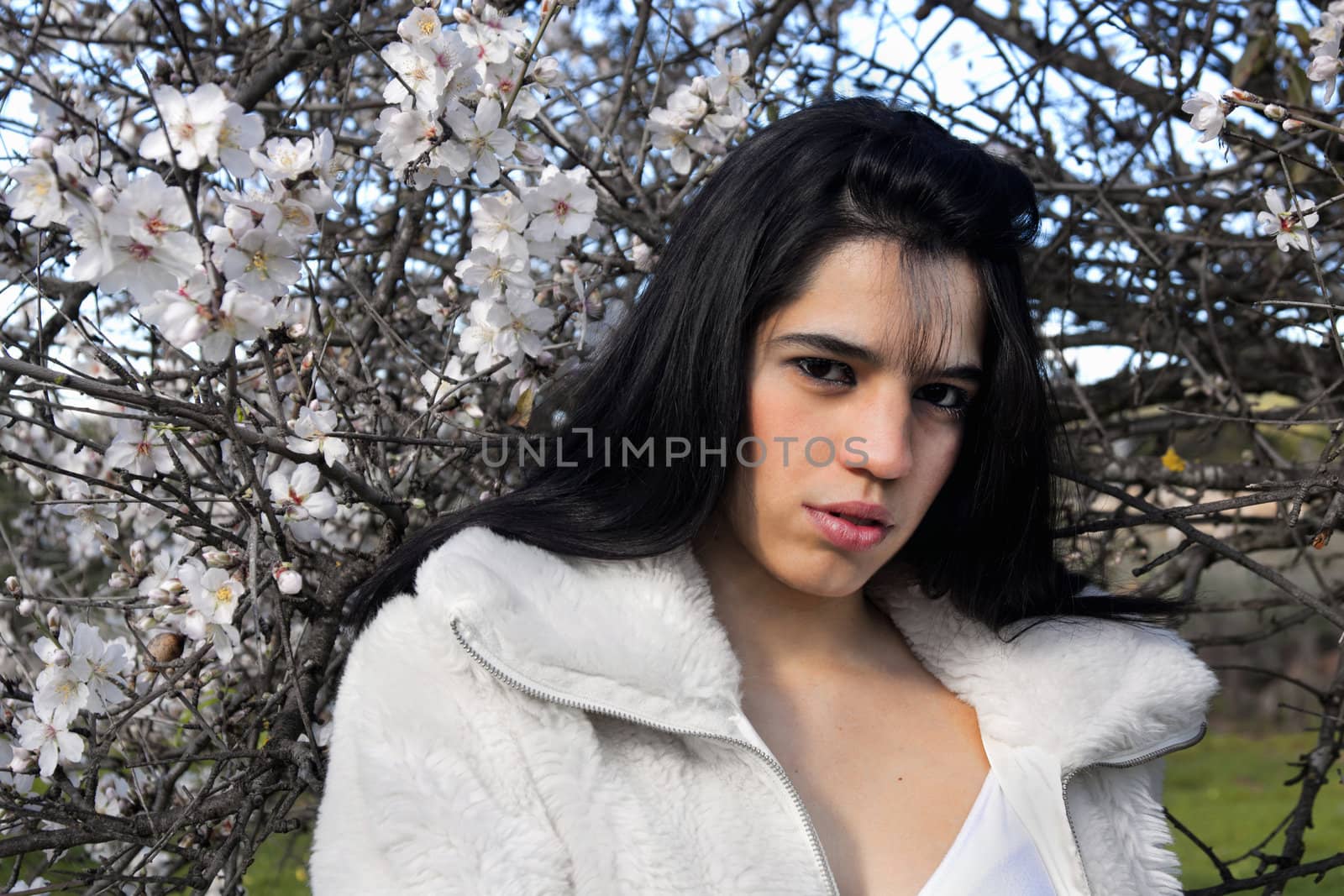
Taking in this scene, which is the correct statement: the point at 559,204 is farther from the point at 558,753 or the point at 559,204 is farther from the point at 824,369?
the point at 558,753

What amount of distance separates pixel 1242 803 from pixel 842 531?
21.6 ft

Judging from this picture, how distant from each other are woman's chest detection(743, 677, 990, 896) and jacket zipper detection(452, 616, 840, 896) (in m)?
0.09

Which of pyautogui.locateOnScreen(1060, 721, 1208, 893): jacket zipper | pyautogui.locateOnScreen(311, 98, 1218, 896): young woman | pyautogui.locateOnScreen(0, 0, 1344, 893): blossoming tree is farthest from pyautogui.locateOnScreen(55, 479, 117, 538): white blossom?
pyautogui.locateOnScreen(1060, 721, 1208, 893): jacket zipper

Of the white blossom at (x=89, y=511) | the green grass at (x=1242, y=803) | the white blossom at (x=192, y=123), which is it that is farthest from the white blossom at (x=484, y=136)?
the green grass at (x=1242, y=803)

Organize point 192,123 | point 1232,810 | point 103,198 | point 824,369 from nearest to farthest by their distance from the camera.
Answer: point 103,198
point 192,123
point 824,369
point 1232,810

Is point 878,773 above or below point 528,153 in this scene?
below

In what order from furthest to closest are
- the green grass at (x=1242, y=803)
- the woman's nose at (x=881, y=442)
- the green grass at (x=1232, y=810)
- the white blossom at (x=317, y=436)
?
the green grass at (x=1242, y=803), the green grass at (x=1232, y=810), the white blossom at (x=317, y=436), the woman's nose at (x=881, y=442)

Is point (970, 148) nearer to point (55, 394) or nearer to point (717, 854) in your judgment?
point (717, 854)

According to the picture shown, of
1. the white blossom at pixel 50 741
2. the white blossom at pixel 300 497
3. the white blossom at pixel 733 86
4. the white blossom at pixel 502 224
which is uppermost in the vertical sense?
the white blossom at pixel 733 86

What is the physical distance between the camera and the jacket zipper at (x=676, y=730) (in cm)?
129

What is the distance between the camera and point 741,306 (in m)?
1.49

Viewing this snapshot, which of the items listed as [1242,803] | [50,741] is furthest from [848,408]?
[1242,803]

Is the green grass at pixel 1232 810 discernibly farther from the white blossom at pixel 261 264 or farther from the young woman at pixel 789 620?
the white blossom at pixel 261 264

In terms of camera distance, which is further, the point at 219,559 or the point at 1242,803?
the point at 1242,803
